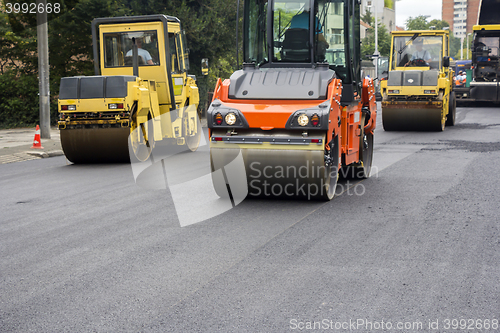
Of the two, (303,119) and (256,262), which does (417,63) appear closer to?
(303,119)

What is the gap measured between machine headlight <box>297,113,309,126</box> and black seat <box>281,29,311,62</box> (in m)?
1.46

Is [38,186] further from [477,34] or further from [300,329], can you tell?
[477,34]

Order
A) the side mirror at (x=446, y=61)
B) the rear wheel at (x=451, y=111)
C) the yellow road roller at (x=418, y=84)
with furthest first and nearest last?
1. the rear wheel at (x=451, y=111)
2. the side mirror at (x=446, y=61)
3. the yellow road roller at (x=418, y=84)

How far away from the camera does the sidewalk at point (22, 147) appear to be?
46.2ft

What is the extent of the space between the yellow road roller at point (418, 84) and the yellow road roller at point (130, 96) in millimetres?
6235

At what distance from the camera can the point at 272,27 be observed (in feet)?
28.5

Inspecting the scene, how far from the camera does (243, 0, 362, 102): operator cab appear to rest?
8.62 meters

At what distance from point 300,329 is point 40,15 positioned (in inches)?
582

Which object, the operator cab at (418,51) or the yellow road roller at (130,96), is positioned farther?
the operator cab at (418,51)

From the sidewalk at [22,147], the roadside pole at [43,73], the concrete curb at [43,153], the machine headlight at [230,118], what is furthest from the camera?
the roadside pole at [43,73]

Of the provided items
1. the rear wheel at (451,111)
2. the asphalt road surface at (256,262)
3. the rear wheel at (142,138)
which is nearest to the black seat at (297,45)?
the asphalt road surface at (256,262)

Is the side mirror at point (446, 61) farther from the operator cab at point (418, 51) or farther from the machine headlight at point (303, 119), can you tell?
the machine headlight at point (303, 119)

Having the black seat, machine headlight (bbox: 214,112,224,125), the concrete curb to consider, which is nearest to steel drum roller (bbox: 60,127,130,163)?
the concrete curb

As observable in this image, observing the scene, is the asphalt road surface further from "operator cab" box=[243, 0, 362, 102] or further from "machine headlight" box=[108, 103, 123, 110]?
"machine headlight" box=[108, 103, 123, 110]
